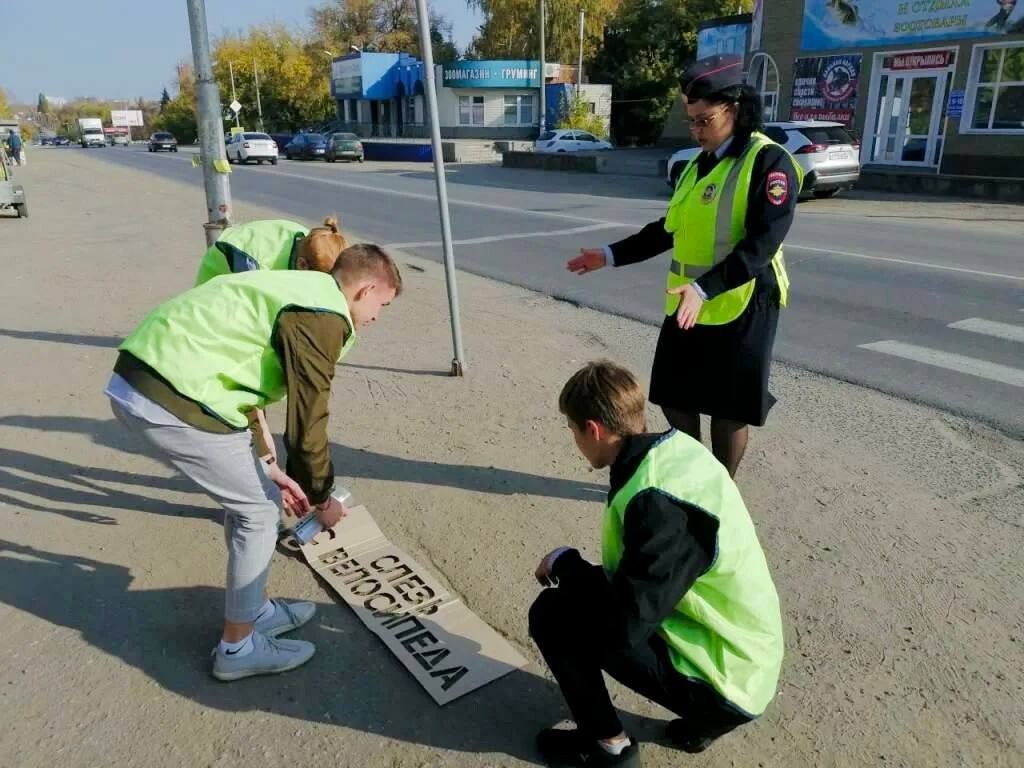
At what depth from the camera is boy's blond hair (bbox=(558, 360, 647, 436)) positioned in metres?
2.12

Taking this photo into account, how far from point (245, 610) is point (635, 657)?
1.29 meters

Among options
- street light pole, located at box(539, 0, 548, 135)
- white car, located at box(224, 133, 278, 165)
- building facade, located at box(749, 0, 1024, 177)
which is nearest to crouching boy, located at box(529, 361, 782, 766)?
building facade, located at box(749, 0, 1024, 177)

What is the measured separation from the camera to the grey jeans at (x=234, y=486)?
2473 mm

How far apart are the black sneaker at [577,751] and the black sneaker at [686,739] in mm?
138

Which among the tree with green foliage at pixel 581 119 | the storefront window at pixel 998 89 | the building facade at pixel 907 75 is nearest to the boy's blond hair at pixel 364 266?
the building facade at pixel 907 75

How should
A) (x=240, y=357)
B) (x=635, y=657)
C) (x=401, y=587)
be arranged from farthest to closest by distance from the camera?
(x=401, y=587), (x=240, y=357), (x=635, y=657)

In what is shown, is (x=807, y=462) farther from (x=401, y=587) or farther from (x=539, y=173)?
(x=539, y=173)

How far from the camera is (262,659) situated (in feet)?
9.02

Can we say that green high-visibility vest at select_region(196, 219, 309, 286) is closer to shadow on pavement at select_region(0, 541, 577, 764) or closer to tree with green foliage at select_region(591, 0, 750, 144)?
shadow on pavement at select_region(0, 541, 577, 764)

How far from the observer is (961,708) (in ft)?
8.53

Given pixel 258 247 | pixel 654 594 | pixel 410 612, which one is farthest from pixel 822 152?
pixel 654 594

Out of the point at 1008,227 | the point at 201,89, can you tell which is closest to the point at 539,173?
the point at 1008,227

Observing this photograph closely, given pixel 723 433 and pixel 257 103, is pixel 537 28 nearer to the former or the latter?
pixel 257 103

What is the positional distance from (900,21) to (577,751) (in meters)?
25.5
